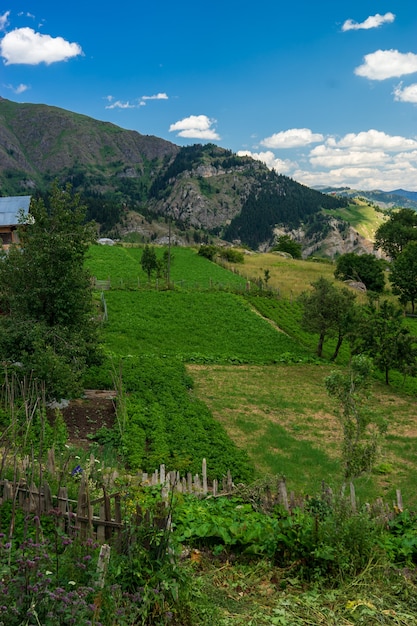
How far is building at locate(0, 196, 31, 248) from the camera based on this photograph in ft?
123

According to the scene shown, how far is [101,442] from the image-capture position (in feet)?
54.0

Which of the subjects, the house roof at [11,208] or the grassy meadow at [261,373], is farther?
the house roof at [11,208]

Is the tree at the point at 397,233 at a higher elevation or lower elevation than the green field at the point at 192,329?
higher

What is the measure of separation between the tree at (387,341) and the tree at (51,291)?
20.5 metres

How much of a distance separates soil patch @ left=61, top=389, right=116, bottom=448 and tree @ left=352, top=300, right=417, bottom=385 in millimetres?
19169

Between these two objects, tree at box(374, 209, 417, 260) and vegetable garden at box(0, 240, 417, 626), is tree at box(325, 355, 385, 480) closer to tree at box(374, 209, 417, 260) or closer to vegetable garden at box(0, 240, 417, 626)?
vegetable garden at box(0, 240, 417, 626)

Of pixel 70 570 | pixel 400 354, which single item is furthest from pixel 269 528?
pixel 400 354

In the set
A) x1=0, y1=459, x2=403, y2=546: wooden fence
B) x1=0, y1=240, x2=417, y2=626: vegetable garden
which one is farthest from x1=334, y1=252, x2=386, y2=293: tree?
x1=0, y1=459, x2=403, y2=546: wooden fence

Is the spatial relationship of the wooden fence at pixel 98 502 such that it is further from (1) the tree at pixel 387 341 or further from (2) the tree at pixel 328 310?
(2) the tree at pixel 328 310

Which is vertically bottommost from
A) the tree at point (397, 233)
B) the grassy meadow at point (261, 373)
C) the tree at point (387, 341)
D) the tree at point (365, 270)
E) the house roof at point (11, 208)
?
the grassy meadow at point (261, 373)

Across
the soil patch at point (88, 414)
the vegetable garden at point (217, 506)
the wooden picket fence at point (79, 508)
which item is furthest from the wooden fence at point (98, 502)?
the soil patch at point (88, 414)

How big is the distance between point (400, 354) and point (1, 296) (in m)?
25.8

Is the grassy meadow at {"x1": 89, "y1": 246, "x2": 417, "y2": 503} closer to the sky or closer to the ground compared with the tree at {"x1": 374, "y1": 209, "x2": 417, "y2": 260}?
closer to the ground

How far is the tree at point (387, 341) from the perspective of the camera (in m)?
29.9
